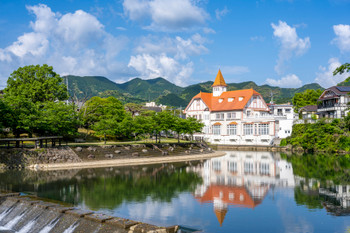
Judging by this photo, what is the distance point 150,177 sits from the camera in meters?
30.1

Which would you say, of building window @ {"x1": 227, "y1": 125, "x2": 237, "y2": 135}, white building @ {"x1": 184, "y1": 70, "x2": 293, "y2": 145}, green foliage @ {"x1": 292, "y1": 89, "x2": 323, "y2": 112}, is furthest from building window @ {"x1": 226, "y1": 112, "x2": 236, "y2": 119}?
green foliage @ {"x1": 292, "y1": 89, "x2": 323, "y2": 112}

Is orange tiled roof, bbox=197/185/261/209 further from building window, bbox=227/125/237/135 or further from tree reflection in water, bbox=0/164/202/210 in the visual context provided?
building window, bbox=227/125/237/135

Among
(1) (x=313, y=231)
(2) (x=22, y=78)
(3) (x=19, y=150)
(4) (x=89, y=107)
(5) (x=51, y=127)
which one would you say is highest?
(2) (x=22, y=78)

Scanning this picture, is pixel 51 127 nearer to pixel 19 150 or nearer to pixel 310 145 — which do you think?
pixel 19 150

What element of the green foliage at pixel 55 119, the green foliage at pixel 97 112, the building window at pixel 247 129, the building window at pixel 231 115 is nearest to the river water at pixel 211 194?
the green foliage at pixel 55 119

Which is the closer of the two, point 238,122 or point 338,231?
point 338,231

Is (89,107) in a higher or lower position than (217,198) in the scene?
higher

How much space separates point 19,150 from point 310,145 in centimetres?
4545

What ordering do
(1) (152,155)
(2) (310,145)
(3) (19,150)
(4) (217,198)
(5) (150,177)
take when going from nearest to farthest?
(4) (217,198) < (5) (150,177) < (3) (19,150) < (1) (152,155) < (2) (310,145)

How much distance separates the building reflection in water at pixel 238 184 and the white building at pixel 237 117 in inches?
1151

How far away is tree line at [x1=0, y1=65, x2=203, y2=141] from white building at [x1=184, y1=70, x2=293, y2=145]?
12.8 m

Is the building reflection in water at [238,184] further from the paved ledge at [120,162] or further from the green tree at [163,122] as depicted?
the green tree at [163,122]

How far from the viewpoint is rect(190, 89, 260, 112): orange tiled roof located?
72.0 metres

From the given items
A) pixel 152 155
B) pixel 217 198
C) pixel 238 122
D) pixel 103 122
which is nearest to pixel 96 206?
pixel 217 198
